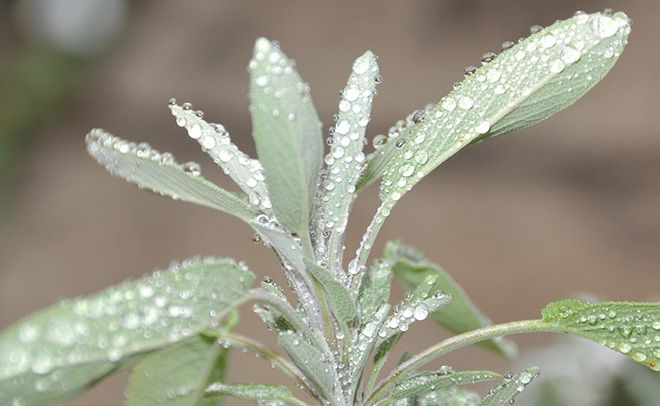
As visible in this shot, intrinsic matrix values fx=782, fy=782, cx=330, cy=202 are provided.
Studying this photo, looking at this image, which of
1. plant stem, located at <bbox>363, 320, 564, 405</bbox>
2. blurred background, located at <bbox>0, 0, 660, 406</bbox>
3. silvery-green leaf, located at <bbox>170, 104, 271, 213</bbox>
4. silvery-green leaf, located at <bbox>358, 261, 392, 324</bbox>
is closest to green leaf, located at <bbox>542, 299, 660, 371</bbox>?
plant stem, located at <bbox>363, 320, 564, 405</bbox>

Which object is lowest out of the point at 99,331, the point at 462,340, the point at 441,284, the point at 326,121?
the point at 99,331

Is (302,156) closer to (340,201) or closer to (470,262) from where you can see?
(340,201)

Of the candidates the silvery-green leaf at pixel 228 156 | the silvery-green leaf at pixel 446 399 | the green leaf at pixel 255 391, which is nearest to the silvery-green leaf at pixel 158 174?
the silvery-green leaf at pixel 228 156

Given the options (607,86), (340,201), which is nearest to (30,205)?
(607,86)

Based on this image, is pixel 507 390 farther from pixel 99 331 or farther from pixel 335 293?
pixel 99 331

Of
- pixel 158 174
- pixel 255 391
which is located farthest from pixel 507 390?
pixel 158 174

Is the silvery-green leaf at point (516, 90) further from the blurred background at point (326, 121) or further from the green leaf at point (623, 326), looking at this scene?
the blurred background at point (326, 121)
